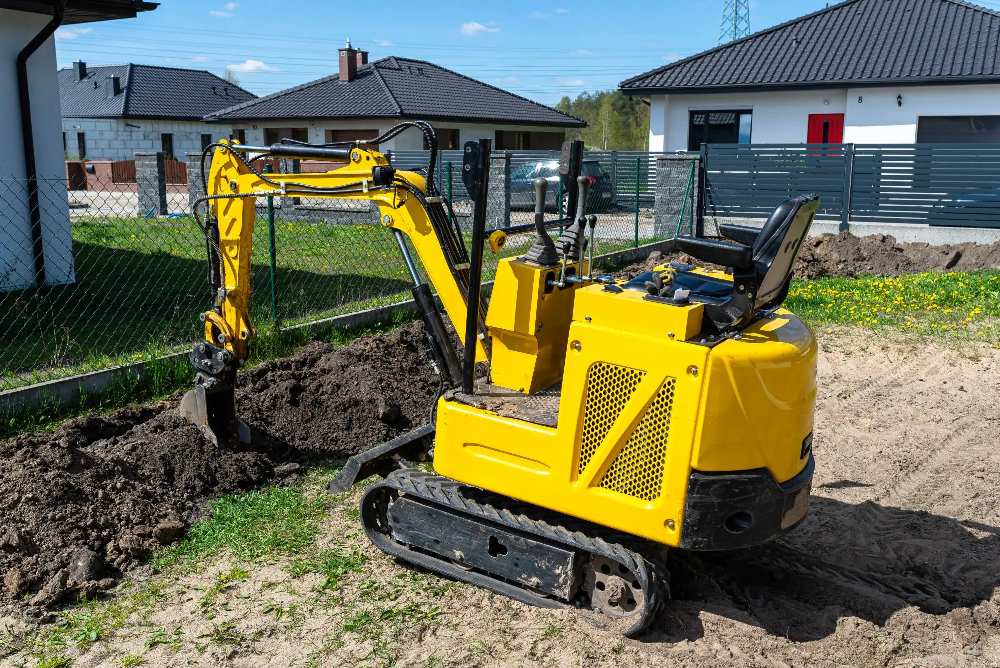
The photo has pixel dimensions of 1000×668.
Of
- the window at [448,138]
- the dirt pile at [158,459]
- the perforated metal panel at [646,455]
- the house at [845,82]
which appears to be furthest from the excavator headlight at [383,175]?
the window at [448,138]

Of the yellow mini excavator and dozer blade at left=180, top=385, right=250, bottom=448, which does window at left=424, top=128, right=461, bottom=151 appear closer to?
dozer blade at left=180, top=385, right=250, bottom=448

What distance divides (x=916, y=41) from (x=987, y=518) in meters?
20.1

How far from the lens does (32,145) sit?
10.6 meters

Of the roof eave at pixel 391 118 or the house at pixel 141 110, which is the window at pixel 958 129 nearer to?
the roof eave at pixel 391 118

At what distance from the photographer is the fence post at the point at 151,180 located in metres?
21.0

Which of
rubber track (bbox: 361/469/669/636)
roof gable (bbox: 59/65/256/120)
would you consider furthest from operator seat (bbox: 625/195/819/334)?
roof gable (bbox: 59/65/256/120)

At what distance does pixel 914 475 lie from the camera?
6000 millimetres

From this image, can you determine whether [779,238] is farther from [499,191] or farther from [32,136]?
[499,191]

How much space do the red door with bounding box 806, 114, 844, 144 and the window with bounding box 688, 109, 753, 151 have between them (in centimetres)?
155

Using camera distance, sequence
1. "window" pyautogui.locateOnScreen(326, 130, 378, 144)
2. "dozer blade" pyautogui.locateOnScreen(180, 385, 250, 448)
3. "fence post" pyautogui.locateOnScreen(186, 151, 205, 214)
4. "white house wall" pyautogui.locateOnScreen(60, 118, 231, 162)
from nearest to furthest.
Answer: "dozer blade" pyautogui.locateOnScreen(180, 385, 250, 448) < "fence post" pyautogui.locateOnScreen(186, 151, 205, 214) < "window" pyautogui.locateOnScreen(326, 130, 378, 144) < "white house wall" pyautogui.locateOnScreen(60, 118, 231, 162)

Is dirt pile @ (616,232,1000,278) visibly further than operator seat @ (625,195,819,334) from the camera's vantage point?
Yes

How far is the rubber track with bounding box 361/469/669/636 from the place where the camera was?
393 cm

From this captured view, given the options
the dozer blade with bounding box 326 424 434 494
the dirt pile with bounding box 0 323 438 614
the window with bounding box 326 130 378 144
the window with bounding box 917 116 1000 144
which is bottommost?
the dirt pile with bounding box 0 323 438 614

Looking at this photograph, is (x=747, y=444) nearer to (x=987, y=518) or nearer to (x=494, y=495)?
(x=494, y=495)
